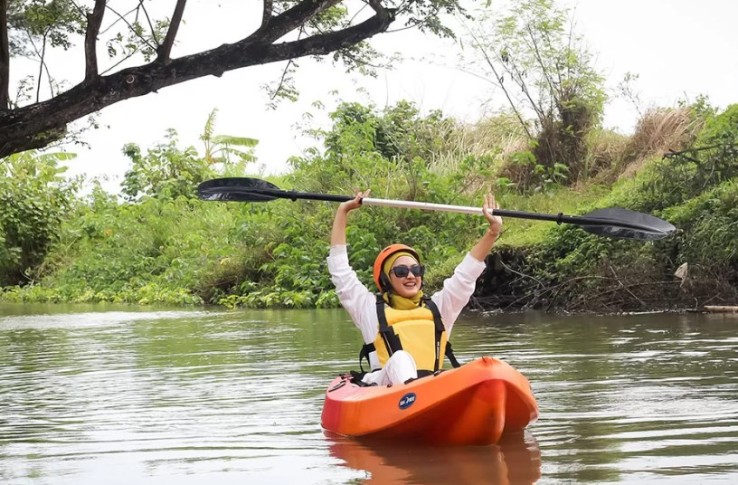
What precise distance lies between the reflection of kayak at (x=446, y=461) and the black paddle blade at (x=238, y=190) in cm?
274

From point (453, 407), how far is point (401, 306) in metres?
0.93

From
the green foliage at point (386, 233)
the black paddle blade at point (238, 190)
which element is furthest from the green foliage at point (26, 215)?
the black paddle blade at point (238, 190)

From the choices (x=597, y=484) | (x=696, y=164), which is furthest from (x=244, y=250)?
(x=597, y=484)

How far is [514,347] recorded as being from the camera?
11.7 metres

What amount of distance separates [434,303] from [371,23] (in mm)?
6881

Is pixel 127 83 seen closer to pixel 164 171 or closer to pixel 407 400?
pixel 407 400

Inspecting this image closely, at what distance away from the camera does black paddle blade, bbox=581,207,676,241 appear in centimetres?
833

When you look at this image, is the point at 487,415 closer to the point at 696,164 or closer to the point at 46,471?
the point at 46,471

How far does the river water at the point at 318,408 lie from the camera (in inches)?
223

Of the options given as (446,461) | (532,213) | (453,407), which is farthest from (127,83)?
(446,461)

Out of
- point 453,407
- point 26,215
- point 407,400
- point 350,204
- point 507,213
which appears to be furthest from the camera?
point 26,215

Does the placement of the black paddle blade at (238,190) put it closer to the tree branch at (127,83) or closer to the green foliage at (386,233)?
the tree branch at (127,83)

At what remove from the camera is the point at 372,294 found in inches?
271

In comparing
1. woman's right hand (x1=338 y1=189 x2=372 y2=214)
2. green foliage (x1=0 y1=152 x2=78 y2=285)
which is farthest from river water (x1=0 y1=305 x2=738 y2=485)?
green foliage (x1=0 y1=152 x2=78 y2=285)
